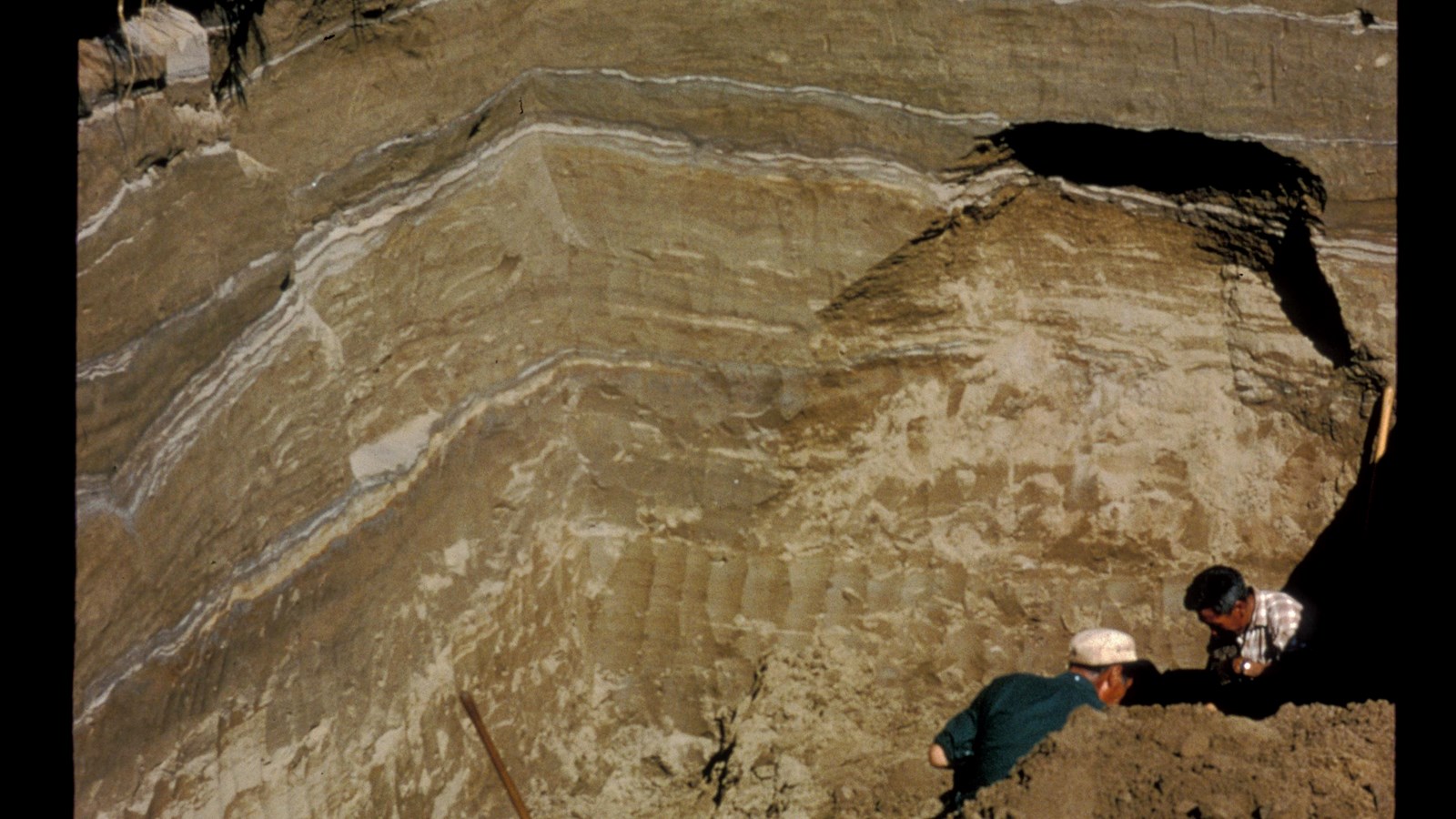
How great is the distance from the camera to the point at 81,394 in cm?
293

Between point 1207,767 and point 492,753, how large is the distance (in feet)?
6.48

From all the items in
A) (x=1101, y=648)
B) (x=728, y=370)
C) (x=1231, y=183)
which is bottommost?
(x=1101, y=648)

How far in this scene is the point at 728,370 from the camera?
4.24m

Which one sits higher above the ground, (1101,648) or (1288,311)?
(1288,311)

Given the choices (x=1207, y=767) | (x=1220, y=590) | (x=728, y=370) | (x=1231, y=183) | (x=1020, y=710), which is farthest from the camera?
(x=728, y=370)

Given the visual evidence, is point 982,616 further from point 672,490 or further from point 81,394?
point 81,394

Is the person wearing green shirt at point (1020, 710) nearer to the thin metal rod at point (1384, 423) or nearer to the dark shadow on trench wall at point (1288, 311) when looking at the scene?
the dark shadow on trench wall at point (1288, 311)

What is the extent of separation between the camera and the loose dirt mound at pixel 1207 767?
2961 millimetres

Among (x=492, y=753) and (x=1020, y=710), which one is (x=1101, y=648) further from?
(x=492, y=753)

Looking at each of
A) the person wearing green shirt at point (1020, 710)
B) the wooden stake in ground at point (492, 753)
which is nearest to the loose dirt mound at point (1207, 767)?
the person wearing green shirt at point (1020, 710)

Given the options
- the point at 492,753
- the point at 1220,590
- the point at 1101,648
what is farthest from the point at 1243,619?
the point at 492,753

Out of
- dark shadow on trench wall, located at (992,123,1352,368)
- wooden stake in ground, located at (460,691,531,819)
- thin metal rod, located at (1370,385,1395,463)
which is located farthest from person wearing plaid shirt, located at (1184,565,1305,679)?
wooden stake in ground, located at (460,691,531,819)

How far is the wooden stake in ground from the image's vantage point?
389cm

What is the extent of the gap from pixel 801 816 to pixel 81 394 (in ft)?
7.60
